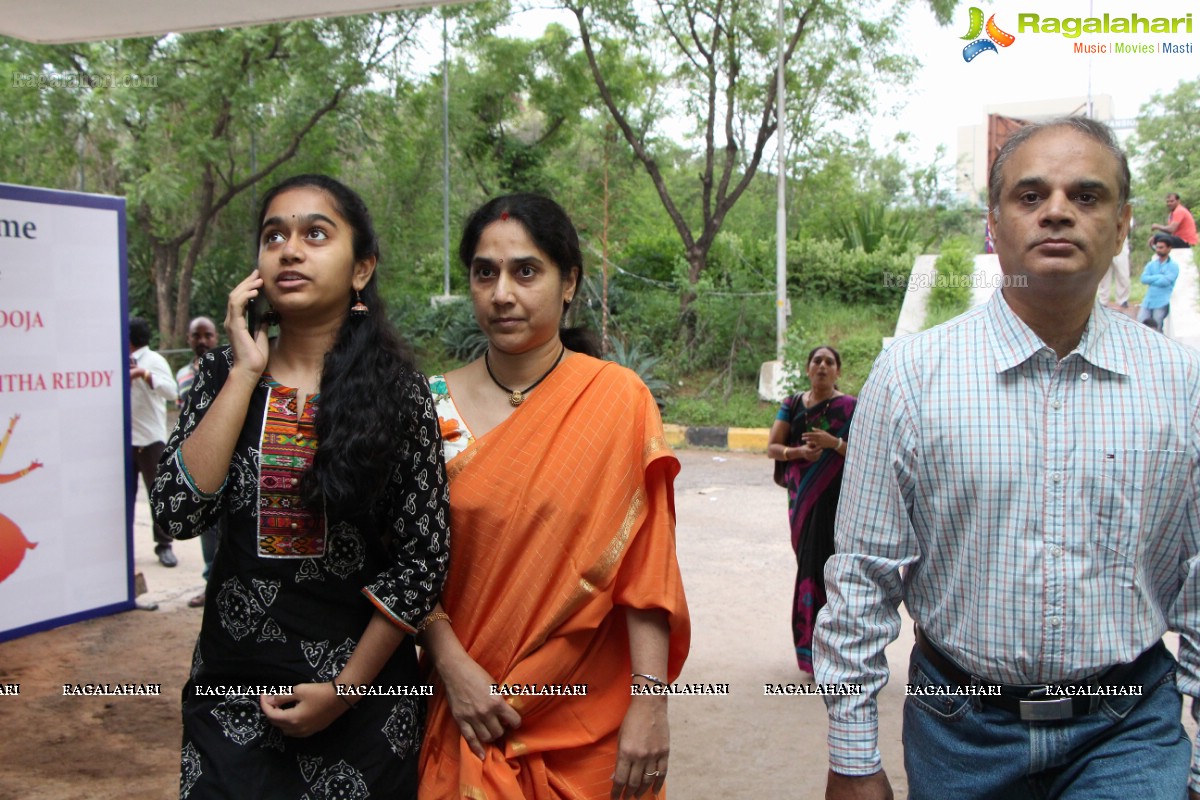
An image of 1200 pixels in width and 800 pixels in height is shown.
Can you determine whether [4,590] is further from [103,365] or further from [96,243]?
[96,243]

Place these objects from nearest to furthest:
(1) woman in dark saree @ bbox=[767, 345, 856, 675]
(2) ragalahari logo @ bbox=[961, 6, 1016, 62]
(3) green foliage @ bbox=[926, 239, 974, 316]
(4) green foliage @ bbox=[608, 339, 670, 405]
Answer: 1. (1) woman in dark saree @ bbox=[767, 345, 856, 675]
2. (2) ragalahari logo @ bbox=[961, 6, 1016, 62]
3. (4) green foliage @ bbox=[608, 339, 670, 405]
4. (3) green foliage @ bbox=[926, 239, 974, 316]

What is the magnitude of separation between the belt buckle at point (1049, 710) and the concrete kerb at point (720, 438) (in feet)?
32.8

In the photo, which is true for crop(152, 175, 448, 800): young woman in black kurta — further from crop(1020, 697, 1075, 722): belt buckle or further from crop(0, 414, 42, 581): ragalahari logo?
crop(0, 414, 42, 581): ragalahari logo

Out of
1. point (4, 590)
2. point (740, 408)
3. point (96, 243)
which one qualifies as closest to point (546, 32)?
point (740, 408)

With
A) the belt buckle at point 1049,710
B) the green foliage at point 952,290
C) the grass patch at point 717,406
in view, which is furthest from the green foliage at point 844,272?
the belt buckle at point 1049,710

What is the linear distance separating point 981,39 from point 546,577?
8353 millimetres

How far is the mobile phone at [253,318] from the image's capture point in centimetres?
218

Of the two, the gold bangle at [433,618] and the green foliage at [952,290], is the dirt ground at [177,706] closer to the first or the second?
the gold bangle at [433,618]

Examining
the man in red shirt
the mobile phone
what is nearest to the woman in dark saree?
the mobile phone

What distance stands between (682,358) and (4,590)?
10.4 m

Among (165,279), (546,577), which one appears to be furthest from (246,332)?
(165,279)

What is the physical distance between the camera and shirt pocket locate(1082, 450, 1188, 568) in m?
1.88

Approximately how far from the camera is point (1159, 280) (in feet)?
40.8

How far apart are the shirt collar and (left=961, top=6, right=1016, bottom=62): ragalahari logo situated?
6.85m
